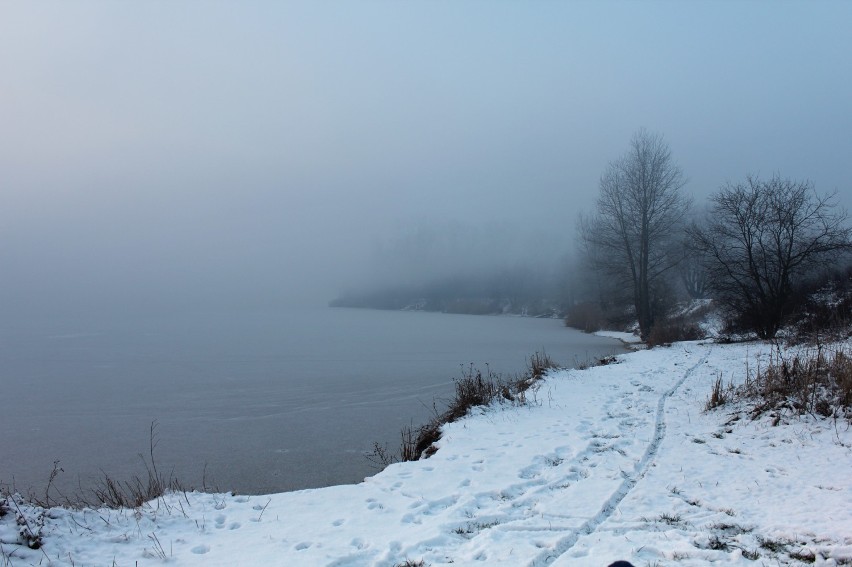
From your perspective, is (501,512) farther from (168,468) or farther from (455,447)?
(168,468)

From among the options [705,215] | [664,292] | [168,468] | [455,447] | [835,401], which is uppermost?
[705,215]

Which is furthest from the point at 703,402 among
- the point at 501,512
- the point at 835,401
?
the point at 501,512

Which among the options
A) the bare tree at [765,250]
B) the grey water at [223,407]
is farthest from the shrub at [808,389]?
the bare tree at [765,250]

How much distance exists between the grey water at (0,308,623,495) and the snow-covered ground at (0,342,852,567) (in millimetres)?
2620

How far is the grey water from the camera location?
8945 millimetres

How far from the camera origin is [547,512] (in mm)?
4695

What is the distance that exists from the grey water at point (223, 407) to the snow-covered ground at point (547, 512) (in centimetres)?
262

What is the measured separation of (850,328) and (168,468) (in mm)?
17938

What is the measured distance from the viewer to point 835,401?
669cm

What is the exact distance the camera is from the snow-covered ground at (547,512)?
12.6 ft

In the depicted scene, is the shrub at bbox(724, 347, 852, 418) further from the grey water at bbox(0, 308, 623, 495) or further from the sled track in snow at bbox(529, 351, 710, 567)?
the grey water at bbox(0, 308, 623, 495)

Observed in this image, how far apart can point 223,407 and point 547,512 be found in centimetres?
1155

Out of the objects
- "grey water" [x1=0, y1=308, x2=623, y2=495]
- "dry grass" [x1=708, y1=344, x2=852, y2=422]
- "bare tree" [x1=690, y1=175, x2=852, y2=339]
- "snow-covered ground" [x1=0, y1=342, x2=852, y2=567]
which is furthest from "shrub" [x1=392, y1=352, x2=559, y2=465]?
"bare tree" [x1=690, y1=175, x2=852, y2=339]

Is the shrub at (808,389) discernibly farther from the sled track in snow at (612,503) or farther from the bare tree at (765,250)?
the bare tree at (765,250)
